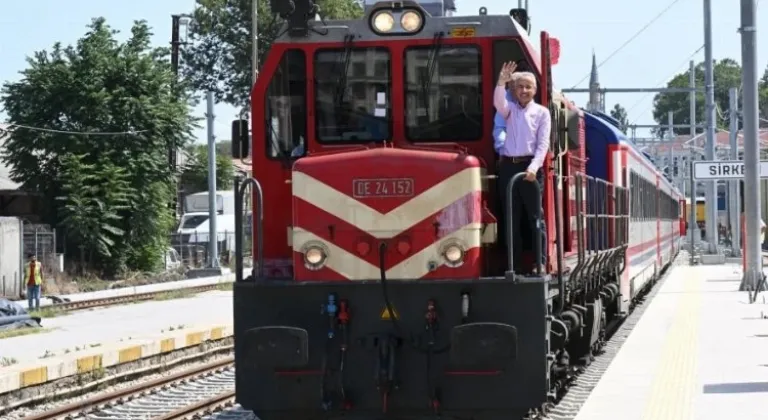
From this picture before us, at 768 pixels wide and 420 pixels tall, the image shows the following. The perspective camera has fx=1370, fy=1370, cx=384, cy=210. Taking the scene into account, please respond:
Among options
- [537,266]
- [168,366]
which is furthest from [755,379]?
[168,366]

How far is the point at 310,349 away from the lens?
32.9ft

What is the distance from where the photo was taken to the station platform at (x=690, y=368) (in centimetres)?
1218

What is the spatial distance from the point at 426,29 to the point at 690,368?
21.6ft

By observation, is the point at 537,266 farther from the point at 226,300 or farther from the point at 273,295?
the point at 226,300

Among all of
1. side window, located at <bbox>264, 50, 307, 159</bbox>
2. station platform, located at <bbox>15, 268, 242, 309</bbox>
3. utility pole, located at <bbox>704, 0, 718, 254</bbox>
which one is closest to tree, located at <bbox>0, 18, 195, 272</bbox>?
station platform, located at <bbox>15, 268, 242, 309</bbox>

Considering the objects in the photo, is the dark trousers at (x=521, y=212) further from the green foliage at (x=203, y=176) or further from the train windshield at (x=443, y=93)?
the green foliage at (x=203, y=176)

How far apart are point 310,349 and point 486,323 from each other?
1.31m

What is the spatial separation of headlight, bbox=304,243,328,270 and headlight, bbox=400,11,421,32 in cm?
184

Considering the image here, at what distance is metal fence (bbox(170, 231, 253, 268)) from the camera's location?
58.2 m

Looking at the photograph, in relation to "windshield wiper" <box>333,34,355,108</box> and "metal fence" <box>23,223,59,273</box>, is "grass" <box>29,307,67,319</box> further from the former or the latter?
"windshield wiper" <box>333,34,355,108</box>

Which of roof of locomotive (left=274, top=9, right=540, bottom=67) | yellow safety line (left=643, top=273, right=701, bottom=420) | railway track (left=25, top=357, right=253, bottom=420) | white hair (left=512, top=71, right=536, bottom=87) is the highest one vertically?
roof of locomotive (left=274, top=9, right=540, bottom=67)

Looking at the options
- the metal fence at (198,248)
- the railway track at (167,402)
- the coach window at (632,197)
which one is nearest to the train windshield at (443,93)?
the railway track at (167,402)

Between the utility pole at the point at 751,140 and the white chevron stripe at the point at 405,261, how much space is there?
20.1 m

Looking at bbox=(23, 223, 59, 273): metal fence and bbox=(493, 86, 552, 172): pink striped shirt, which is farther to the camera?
bbox=(23, 223, 59, 273): metal fence
